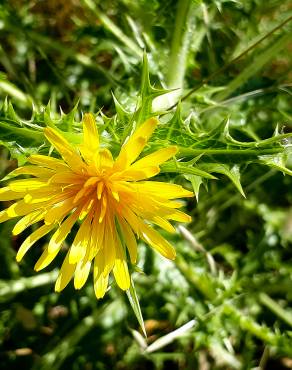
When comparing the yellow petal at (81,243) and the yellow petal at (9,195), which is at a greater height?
the yellow petal at (9,195)

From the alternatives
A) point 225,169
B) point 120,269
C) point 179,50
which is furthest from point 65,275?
point 179,50

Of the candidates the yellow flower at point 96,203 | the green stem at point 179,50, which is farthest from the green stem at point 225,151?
the green stem at point 179,50

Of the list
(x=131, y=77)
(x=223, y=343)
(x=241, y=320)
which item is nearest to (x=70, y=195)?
(x=131, y=77)

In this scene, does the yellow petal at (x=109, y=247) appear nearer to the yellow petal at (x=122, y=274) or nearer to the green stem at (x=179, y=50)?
A: the yellow petal at (x=122, y=274)

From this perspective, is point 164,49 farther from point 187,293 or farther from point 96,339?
point 96,339

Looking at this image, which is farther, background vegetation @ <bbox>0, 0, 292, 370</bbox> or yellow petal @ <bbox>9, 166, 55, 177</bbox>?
background vegetation @ <bbox>0, 0, 292, 370</bbox>

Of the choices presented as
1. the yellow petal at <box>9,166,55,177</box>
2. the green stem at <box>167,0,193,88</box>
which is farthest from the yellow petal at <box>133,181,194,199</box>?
the green stem at <box>167,0,193,88</box>

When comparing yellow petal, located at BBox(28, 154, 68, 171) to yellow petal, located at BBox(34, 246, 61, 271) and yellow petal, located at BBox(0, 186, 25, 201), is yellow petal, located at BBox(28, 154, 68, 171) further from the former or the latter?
yellow petal, located at BBox(34, 246, 61, 271)
